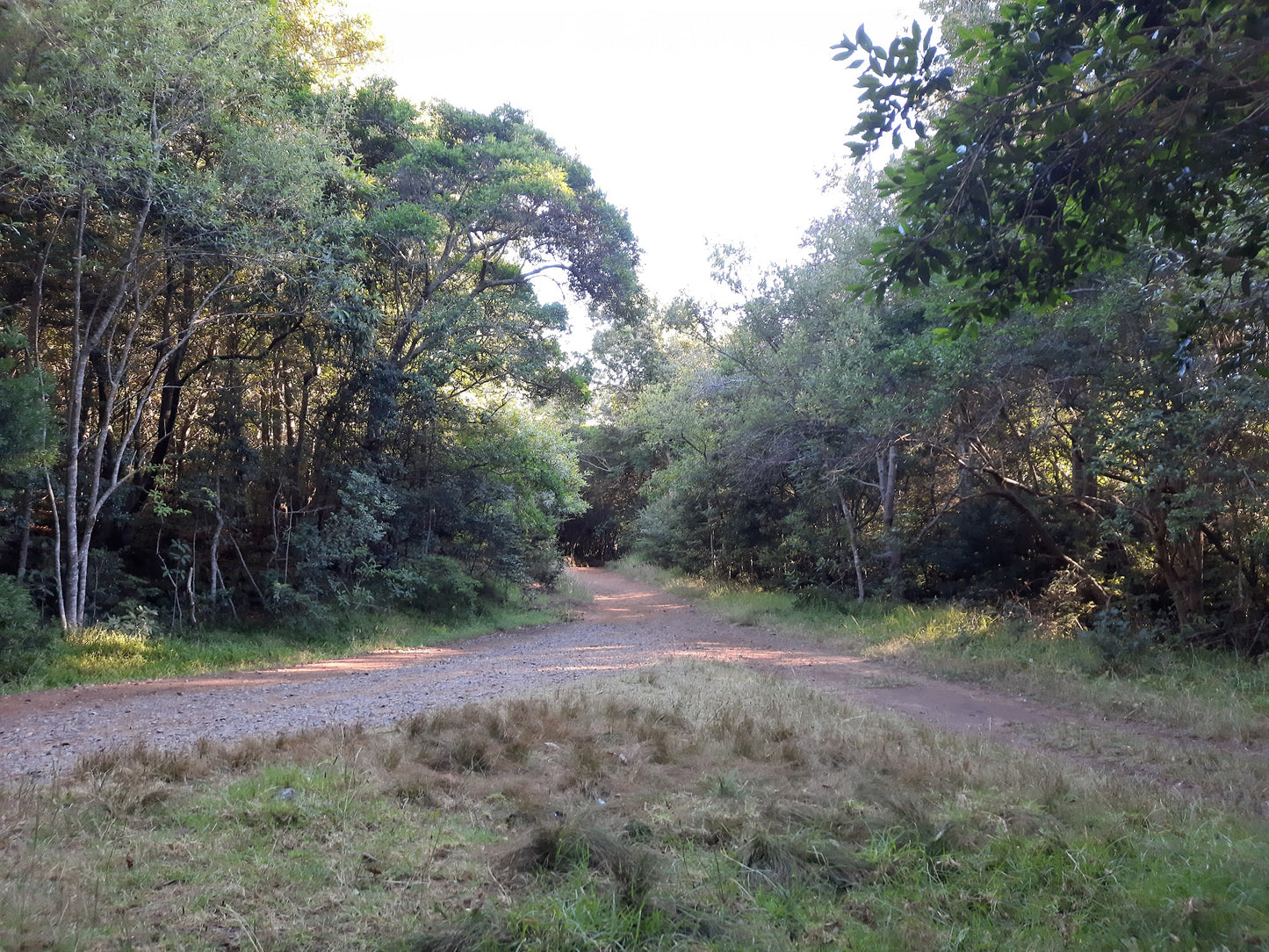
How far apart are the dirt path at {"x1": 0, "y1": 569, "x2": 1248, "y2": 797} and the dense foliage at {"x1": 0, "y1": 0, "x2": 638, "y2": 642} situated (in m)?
2.91

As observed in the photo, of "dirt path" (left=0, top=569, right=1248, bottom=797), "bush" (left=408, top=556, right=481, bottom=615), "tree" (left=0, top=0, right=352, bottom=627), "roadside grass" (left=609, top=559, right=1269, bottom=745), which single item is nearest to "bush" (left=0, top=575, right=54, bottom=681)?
"tree" (left=0, top=0, right=352, bottom=627)

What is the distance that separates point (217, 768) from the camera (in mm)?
5352

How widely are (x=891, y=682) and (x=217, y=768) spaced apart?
822 centimetres

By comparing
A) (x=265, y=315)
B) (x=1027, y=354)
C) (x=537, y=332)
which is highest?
(x=537, y=332)

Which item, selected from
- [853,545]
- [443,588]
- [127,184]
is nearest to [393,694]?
[127,184]

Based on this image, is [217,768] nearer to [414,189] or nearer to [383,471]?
[383,471]

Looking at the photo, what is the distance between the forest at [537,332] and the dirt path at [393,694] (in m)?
2.31

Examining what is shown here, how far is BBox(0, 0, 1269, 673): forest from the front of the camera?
547 centimetres

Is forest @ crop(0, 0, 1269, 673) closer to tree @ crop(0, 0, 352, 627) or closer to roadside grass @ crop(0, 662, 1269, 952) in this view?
tree @ crop(0, 0, 352, 627)

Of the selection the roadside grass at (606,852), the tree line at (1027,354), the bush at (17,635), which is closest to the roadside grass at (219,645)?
the bush at (17,635)

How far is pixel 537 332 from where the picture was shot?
18.7m

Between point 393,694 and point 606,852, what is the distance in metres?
5.83

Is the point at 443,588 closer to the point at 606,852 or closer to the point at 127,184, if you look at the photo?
the point at 127,184

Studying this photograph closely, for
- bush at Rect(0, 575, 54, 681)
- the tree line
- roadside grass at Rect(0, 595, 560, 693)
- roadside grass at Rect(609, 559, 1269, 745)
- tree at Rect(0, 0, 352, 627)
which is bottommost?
roadside grass at Rect(609, 559, 1269, 745)
